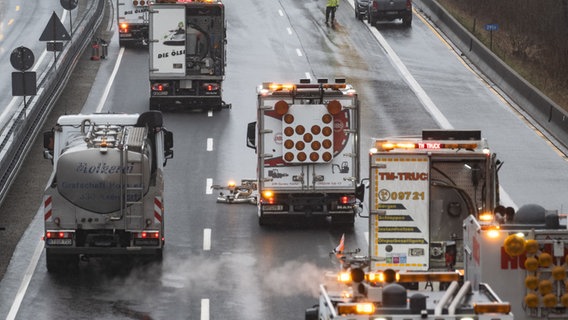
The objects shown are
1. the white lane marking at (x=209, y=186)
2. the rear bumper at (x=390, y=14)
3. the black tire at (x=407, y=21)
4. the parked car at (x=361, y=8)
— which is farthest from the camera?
the parked car at (x=361, y=8)

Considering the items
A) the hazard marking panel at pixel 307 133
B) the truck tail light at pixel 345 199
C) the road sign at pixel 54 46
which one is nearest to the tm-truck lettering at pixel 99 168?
the hazard marking panel at pixel 307 133

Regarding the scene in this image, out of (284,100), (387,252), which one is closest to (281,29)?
(284,100)

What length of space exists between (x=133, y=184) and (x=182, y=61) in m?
19.5

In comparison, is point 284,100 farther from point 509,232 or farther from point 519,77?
point 519,77

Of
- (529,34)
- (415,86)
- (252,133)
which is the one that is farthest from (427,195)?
(529,34)

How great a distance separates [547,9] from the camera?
70.5 m

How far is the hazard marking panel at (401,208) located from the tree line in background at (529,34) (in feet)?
80.4

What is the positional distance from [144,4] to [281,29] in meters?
6.38

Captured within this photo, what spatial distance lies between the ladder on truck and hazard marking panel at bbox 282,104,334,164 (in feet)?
14.9

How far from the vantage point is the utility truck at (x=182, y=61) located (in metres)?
47.8

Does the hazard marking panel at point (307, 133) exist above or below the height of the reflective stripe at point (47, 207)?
above

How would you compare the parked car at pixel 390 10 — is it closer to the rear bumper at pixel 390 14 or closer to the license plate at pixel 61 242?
the rear bumper at pixel 390 14

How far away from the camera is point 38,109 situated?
143 feet

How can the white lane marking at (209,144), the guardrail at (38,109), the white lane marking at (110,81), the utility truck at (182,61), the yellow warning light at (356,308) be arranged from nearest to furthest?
the yellow warning light at (356,308) < the guardrail at (38,109) < the white lane marking at (209,144) < the utility truck at (182,61) < the white lane marking at (110,81)
